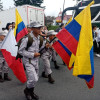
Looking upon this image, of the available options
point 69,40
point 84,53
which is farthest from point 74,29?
point 84,53

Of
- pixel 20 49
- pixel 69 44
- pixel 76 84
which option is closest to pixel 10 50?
pixel 20 49

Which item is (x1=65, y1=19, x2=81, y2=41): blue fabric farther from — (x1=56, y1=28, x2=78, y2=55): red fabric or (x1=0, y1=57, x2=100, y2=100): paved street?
(x1=0, y1=57, x2=100, y2=100): paved street

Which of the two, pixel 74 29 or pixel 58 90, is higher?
pixel 74 29

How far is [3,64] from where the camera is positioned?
195 inches

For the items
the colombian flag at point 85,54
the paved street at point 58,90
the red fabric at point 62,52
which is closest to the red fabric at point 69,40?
the colombian flag at point 85,54

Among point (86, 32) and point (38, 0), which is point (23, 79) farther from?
point (38, 0)

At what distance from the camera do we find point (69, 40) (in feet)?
13.2

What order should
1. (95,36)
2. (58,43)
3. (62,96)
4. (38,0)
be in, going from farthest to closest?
1. (38,0)
2. (95,36)
3. (58,43)
4. (62,96)

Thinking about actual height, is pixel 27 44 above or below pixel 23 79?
above

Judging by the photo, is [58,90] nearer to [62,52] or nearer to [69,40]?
[62,52]

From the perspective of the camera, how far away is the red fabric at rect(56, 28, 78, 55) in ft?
12.9

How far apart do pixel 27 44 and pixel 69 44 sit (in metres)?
1.15

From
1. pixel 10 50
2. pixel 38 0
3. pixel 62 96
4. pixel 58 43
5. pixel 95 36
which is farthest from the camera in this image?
pixel 38 0

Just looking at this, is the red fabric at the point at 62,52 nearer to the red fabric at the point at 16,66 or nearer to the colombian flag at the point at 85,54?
the red fabric at the point at 16,66
